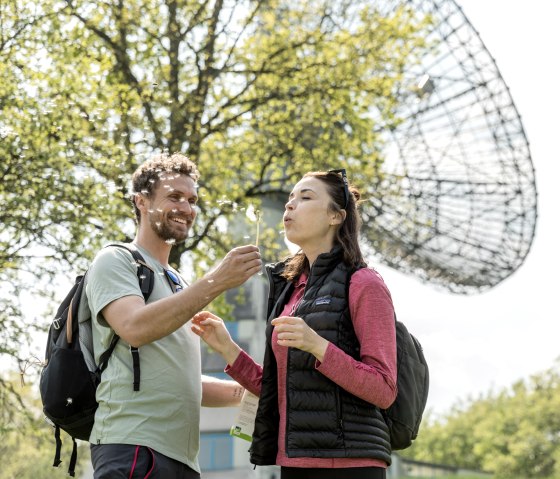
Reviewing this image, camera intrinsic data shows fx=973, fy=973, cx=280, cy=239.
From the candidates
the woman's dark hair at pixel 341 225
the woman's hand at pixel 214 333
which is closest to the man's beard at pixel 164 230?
the woman's hand at pixel 214 333

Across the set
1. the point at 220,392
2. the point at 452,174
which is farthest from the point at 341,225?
the point at 452,174

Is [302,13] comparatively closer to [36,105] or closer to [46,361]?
[36,105]

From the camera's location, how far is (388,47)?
19.0m

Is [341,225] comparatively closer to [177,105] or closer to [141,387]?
[141,387]

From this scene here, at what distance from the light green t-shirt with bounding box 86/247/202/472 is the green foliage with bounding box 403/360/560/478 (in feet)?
191

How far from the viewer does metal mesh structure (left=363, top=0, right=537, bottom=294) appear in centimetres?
2178

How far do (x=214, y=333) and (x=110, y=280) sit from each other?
2.09ft

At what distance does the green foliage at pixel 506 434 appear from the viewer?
204ft

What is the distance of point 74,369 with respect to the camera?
186 inches

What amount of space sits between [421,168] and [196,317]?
1859 cm

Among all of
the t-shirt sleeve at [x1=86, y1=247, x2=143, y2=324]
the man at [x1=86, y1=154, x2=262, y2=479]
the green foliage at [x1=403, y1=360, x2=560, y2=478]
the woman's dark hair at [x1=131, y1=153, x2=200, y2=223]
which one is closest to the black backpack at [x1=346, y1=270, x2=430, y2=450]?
the man at [x1=86, y1=154, x2=262, y2=479]

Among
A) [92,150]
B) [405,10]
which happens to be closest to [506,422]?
[405,10]

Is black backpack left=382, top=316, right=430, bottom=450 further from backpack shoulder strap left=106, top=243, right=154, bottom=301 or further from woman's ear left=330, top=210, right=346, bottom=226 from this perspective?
backpack shoulder strap left=106, top=243, right=154, bottom=301

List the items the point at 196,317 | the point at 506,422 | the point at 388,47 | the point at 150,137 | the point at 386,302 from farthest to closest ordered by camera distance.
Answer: the point at 506,422
the point at 388,47
the point at 150,137
the point at 196,317
the point at 386,302
